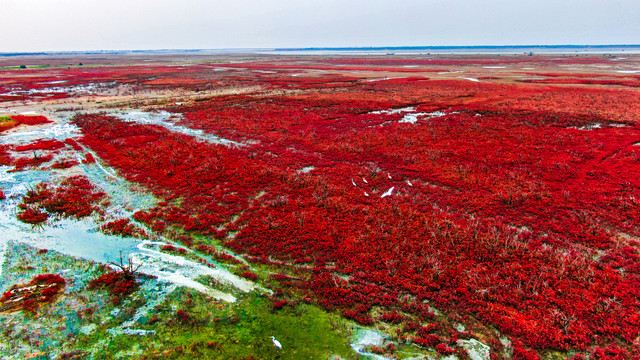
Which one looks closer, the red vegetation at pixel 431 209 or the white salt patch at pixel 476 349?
the white salt patch at pixel 476 349

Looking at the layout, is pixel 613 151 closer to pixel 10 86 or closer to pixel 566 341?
pixel 566 341

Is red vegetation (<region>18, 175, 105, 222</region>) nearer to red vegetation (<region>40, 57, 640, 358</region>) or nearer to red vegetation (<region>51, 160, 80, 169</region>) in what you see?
red vegetation (<region>40, 57, 640, 358</region>)

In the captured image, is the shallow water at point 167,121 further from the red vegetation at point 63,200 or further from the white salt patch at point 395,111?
the white salt patch at point 395,111

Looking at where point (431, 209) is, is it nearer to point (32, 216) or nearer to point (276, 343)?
point (276, 343)

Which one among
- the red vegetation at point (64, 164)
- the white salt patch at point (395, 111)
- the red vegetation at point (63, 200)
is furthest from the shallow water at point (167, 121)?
the white salt patch at point (395, 111)

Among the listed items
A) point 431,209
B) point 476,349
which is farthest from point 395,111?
point 476,349

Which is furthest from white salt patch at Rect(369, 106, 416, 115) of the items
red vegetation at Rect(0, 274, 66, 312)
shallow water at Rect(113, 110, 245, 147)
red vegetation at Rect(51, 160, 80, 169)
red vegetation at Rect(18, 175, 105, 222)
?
red vegetation at Rect(0, 274, 66, 312)

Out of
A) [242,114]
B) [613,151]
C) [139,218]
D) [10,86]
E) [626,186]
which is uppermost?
[10,86]

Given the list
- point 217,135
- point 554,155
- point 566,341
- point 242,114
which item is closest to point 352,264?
point 566,341
